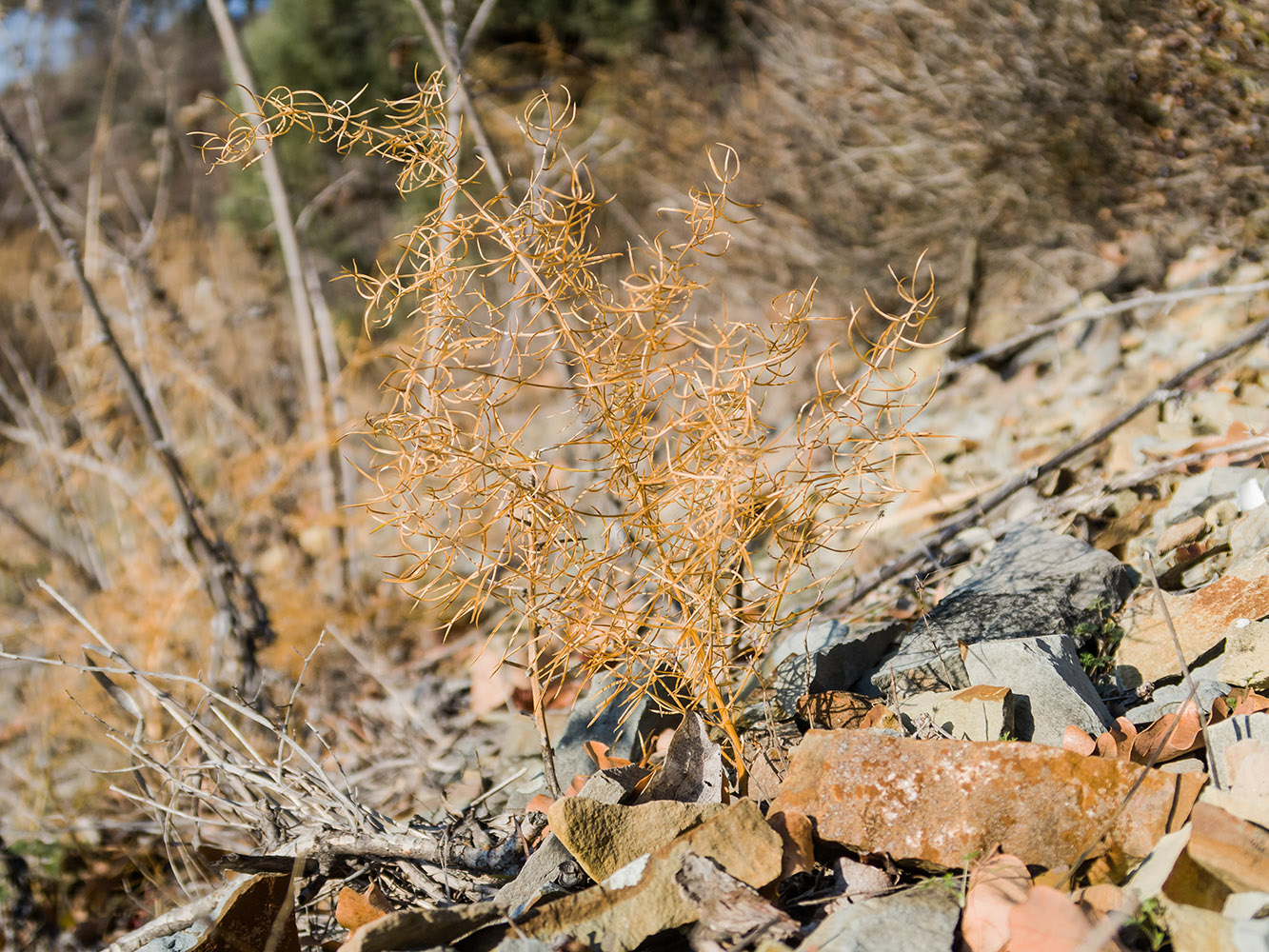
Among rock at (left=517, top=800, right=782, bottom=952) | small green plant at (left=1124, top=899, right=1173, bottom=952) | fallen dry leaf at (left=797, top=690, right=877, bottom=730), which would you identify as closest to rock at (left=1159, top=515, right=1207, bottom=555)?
fallen dry leaf at (left=797, top=690, right=877, bottom=730)

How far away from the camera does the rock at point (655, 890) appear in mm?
1375

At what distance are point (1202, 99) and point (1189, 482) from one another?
2179mm

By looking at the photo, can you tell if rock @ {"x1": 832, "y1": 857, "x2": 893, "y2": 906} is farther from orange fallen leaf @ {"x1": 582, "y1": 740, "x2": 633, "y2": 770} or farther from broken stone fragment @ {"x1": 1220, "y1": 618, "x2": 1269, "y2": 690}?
broken stone fragment @ {"x1": 1220, "y1": 618, "x2": 1269, "y2": 690}

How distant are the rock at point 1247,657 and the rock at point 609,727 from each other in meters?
1.12

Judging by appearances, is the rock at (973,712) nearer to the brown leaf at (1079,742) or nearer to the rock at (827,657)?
the brown leaf at (1079,742)

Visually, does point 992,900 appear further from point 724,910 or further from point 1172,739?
point 1172,739

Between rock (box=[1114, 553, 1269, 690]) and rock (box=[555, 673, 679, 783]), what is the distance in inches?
39.9

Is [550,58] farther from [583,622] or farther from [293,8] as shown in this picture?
[583,622]

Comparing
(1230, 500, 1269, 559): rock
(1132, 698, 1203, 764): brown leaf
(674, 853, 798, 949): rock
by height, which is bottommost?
(1230, 500, 1269, 559): rock

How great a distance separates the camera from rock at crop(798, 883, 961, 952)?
1.28m

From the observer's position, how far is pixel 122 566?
4.66 metres

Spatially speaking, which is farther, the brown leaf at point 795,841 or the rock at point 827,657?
the rock at point 827,657

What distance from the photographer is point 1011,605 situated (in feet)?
6.82

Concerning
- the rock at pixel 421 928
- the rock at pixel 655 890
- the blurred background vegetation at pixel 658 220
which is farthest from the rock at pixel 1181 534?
the blurred background vegetation at pixel 658 220
